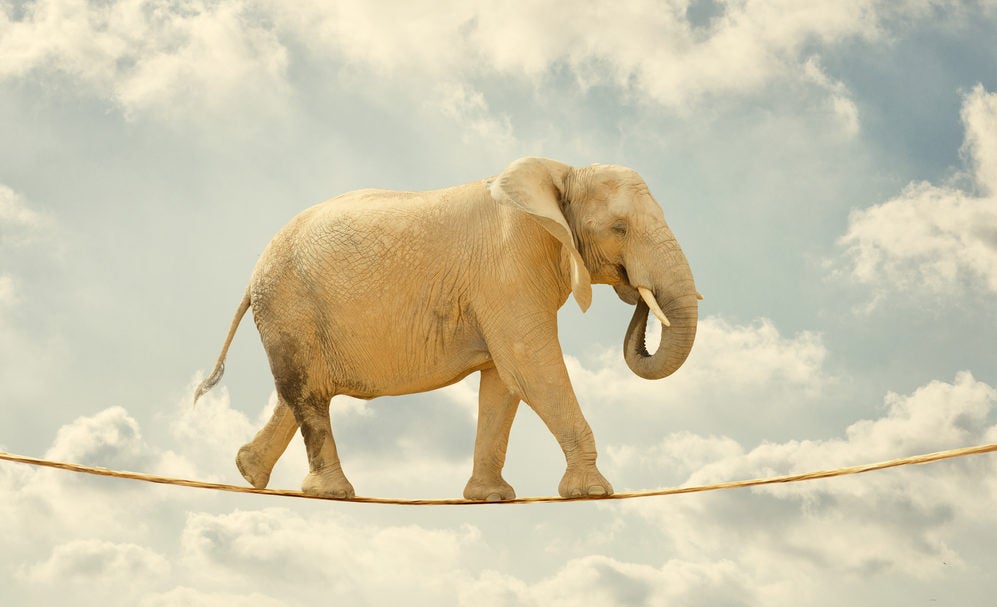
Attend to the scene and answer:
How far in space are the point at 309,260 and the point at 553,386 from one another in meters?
1.18

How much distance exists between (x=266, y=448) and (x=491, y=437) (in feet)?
3.35

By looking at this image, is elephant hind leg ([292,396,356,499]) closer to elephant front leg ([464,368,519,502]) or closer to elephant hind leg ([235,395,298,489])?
elephant hind leg ([235,395,298,489])

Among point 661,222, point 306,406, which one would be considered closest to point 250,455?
point 306,406

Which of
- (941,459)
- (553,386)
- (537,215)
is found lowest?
(941,459)

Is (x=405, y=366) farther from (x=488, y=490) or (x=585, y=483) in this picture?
(x=585, y=483)

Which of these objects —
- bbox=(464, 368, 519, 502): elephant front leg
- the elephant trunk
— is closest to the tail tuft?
bbox=(464, 368, 519, 502): elephant front leg

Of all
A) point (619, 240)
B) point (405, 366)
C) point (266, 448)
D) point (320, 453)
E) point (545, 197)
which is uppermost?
point (545, 197)

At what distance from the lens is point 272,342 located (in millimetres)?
5914

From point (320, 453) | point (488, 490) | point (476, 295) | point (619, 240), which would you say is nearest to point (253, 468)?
point (320, 453)

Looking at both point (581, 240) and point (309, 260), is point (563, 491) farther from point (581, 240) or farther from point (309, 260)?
point (309, 260)

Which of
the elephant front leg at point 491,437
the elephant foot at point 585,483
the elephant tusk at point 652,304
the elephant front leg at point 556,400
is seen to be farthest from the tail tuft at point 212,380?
the elephant tusk at point 652,304

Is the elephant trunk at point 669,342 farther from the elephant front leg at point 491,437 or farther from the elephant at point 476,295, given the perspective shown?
the elephant front leg at point 491,437

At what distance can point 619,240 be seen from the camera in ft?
18.3

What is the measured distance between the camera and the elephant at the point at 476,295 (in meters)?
5.53
